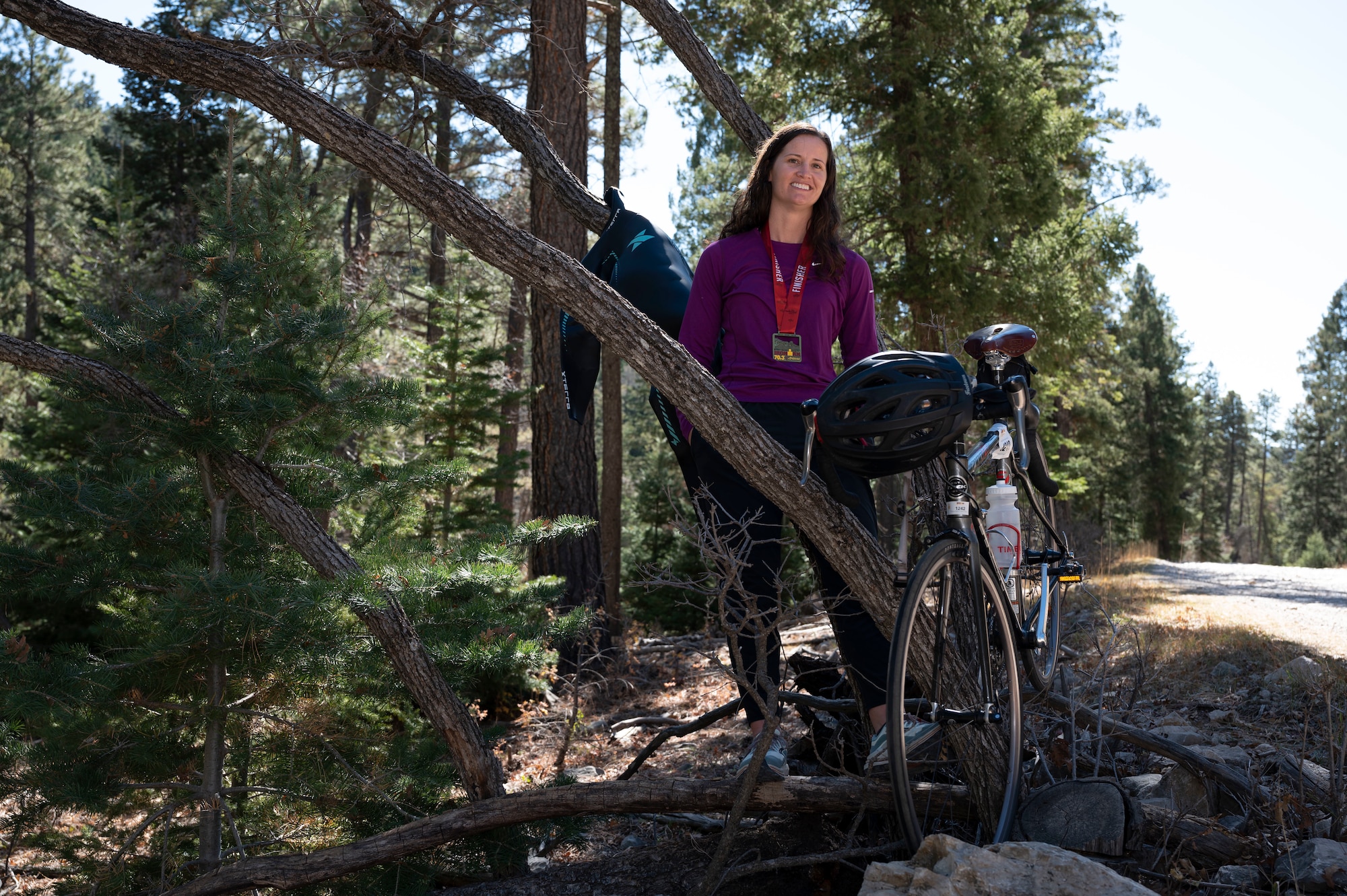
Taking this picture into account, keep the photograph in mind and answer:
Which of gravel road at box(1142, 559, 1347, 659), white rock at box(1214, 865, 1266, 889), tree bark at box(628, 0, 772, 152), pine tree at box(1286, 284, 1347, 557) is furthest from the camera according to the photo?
pine tree at box(1286, 284, 1347, 557)

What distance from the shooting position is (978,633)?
279cm

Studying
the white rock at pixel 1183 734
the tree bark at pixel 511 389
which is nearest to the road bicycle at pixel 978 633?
the white rock at pixel 1183 734

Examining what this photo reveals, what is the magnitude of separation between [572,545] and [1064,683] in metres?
5.68

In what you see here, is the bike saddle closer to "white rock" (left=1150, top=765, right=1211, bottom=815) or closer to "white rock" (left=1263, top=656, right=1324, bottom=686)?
"white rock" (left=1150, top=765, right=1211, bottom=815)

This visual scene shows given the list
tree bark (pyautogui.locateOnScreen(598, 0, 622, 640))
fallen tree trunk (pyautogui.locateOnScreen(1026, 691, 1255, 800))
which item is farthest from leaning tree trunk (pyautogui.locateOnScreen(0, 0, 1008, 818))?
tree bark (pyautogui.locateOnScreen(598, 0, 622, 640))

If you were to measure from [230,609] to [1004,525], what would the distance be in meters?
2.65

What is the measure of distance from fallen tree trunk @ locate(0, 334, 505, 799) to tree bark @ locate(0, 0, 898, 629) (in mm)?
1232

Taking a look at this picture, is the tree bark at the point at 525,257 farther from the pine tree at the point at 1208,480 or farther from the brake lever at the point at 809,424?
the pine tree at the point at 1208,480

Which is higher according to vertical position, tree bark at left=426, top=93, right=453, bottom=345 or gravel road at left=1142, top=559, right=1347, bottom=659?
tree bark at left=426, top=93, right=453, bottom=345

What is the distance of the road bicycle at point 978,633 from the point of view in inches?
105

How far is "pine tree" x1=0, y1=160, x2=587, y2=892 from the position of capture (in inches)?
144

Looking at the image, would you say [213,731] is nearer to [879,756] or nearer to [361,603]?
[361,603]

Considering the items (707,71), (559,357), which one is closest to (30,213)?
(559,357)

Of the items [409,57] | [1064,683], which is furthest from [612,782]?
[409,57]
